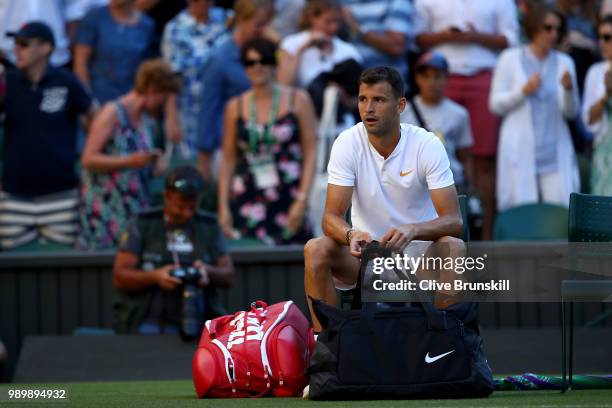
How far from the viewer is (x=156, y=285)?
29.4 feet

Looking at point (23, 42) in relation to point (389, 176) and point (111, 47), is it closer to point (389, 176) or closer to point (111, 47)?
point (111, 47)

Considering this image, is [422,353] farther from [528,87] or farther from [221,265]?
[528,87]

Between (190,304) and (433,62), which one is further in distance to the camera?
(433,62)

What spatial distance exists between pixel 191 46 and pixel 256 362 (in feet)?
18.0

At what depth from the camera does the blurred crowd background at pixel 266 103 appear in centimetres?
1008

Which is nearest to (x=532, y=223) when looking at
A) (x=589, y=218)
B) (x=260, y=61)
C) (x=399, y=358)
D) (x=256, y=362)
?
(x=260, y=61)

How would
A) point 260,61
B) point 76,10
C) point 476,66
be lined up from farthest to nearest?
point 76,10, point 476,66, point 260,61

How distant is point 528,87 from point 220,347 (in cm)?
485

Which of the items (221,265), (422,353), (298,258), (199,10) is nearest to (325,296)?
(422,353)

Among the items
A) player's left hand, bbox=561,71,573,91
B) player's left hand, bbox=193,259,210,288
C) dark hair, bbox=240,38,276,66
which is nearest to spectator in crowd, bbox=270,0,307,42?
dark hair, bbox=240,38,276,66

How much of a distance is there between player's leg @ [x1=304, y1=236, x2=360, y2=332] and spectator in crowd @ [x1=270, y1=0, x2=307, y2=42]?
212 inches

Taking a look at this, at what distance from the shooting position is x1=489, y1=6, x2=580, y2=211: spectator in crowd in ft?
34.2

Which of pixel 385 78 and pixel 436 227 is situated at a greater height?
pixel 385 78

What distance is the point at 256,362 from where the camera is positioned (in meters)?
6.18
